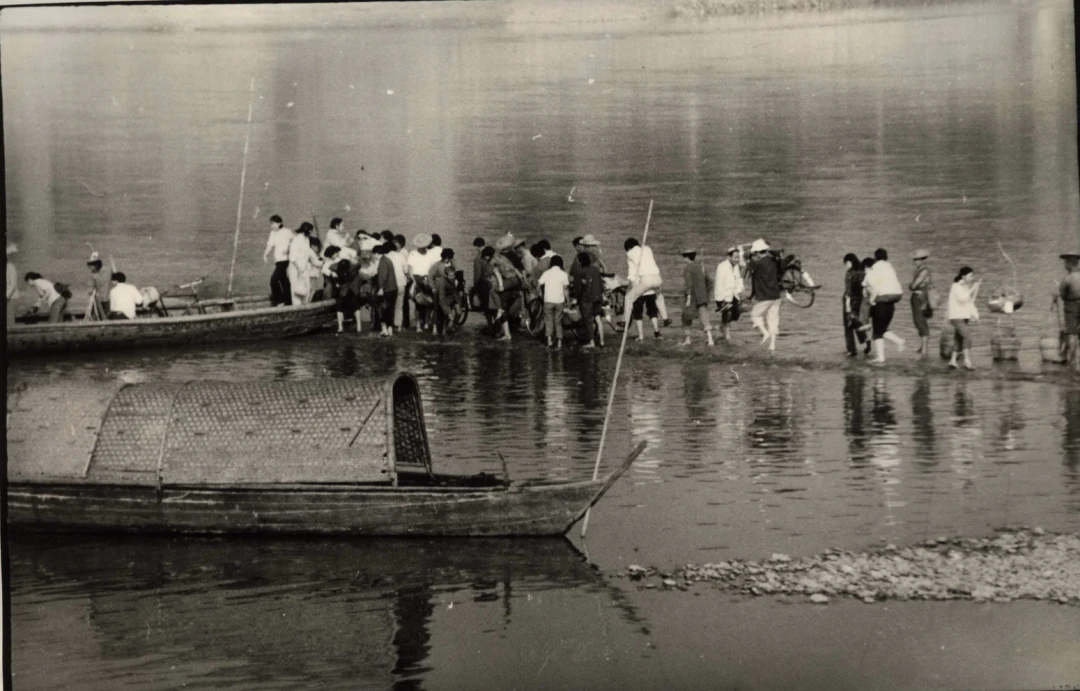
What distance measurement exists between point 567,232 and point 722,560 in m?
13.5

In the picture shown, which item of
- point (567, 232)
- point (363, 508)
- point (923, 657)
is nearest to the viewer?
point (923, 657)

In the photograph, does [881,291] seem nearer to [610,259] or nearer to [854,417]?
[854,417]

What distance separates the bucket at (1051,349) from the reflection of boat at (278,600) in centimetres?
780

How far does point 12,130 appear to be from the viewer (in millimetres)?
14875

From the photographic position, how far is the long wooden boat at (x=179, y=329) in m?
20.0

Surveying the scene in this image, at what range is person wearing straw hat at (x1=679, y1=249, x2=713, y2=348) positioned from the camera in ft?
70.5

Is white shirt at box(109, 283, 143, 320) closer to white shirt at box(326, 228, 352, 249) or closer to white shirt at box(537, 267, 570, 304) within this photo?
white shirt at box(326, 228, 352, 249)

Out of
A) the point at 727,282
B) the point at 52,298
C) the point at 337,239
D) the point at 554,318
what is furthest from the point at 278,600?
the point at 337,239

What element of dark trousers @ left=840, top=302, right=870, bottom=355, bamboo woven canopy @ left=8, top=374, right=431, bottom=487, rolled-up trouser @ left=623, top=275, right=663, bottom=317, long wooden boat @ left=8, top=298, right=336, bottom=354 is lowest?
bamboo woven canopy @ left=8, top=374, right=431, bottom=487

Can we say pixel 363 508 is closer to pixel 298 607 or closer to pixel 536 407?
pixel 298 607

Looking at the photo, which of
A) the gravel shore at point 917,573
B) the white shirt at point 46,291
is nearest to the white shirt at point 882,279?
the gravel shore at point 917,573

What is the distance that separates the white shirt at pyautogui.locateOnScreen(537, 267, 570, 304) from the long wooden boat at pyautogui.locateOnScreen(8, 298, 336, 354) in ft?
11.3

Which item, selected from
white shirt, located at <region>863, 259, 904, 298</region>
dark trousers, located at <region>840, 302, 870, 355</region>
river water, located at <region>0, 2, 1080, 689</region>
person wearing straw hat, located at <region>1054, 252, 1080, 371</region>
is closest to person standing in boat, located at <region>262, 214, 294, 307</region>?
river water, located at <region>0, 2, 1080, 689</region>

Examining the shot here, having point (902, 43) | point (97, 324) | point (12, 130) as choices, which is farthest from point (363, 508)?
point (902, 43)
